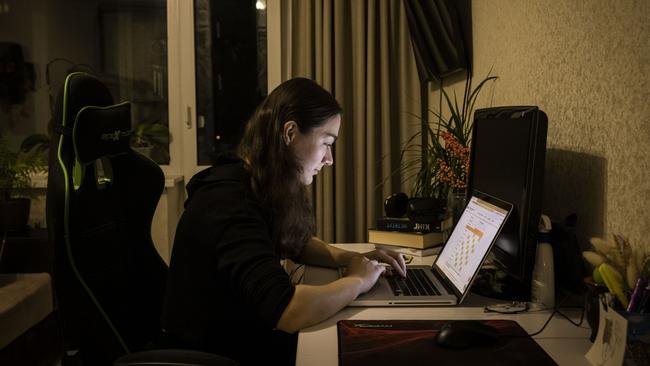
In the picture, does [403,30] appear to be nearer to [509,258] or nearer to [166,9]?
[166,9]

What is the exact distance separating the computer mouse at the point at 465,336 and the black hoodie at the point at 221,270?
0.32 meters

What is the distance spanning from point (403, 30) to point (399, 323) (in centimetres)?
210

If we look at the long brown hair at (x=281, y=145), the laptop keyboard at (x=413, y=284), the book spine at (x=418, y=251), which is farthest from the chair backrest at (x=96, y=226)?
the book spine at (x=418, y=251)

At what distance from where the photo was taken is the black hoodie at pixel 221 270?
1.23m

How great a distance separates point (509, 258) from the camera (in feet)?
4.48

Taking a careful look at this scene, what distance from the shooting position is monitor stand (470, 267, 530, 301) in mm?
1328

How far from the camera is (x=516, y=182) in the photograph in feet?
4.47

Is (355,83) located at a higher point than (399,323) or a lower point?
higher

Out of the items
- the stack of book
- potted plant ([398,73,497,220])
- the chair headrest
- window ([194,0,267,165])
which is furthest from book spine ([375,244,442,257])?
window ([194,0,267,165])

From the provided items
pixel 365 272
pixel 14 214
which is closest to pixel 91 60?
pixel 14 214

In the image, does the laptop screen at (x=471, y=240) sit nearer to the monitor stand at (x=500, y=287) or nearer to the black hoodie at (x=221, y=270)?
the monitor stand at (x=500, y=287)

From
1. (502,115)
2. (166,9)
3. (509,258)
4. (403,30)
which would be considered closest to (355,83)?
(403,30)

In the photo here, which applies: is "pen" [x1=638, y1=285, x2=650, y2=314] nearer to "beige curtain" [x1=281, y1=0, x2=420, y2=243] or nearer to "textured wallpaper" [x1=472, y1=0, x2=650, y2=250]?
"textured wallpaper" [x1=472, y1=0, x2=650, y2=250]

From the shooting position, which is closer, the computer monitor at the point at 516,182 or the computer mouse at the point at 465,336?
the computer mouse at the point at 465,336
